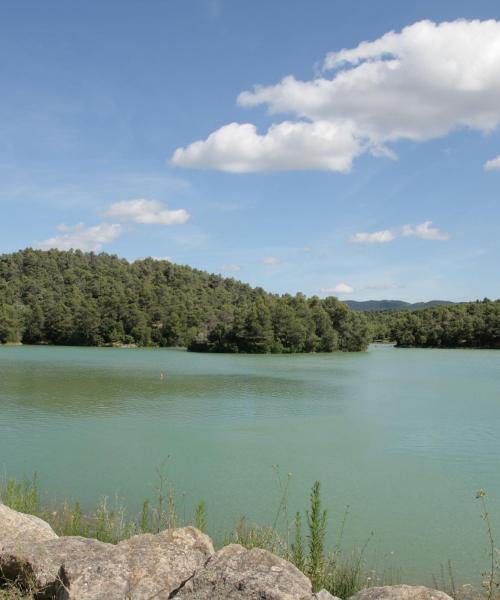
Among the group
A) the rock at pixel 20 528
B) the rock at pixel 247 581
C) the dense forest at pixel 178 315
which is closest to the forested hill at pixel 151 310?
the dense forest at pixel 178 315

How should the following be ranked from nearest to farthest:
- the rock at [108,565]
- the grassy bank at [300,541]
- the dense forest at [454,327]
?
the rock at [108,565] < the grassy bank at [300,541] < the dense forest at [454,327]

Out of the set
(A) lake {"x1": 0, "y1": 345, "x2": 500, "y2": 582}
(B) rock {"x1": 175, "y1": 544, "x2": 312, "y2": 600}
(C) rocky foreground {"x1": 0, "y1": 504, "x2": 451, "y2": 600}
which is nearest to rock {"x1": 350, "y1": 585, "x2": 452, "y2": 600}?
(C) rocky foreground {"x1": 0, "y1": 504, "x2": 451, "y2": 600}

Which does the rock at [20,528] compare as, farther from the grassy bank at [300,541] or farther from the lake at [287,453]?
the lake at [287,453]

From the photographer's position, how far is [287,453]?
1694 cm

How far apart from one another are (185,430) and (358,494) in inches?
358

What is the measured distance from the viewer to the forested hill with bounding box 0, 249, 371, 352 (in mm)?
90875

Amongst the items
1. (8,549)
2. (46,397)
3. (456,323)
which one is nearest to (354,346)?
(456,323)

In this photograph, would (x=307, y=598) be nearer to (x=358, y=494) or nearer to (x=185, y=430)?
(x=358, y=494)

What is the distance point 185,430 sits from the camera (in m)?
20.5

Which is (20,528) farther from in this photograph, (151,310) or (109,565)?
(151,310)

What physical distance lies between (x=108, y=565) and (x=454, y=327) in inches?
4794

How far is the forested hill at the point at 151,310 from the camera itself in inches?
3578

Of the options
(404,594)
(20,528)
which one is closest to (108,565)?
(20,528)

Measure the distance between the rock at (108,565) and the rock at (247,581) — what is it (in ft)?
1.32
